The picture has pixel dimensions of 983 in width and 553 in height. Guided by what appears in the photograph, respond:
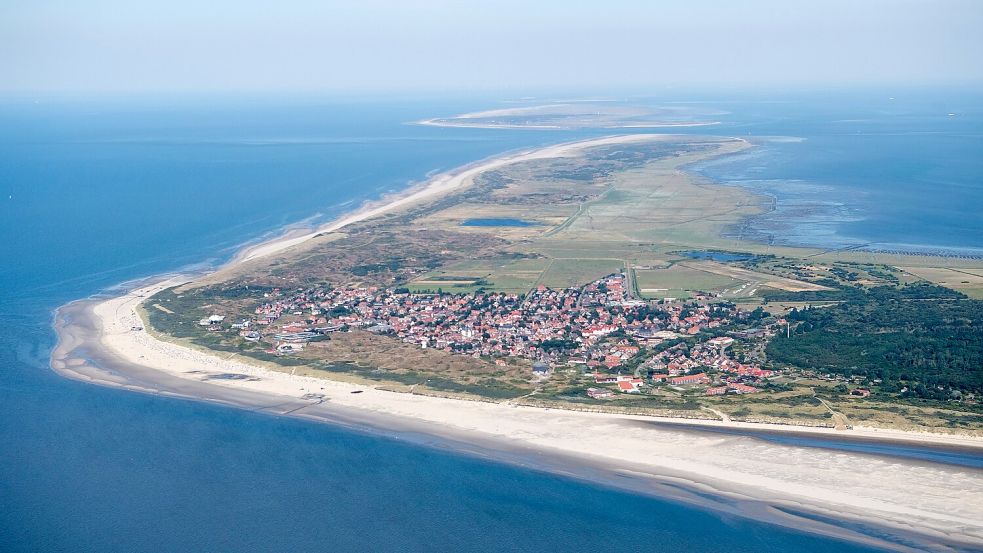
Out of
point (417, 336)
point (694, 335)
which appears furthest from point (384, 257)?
point (694, 335)

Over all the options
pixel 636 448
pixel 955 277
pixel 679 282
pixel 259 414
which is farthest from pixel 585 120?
pixel 636 448

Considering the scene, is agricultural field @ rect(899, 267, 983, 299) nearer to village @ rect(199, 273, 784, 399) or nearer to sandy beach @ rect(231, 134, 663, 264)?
village @ rect(199, 273, 784, 399)

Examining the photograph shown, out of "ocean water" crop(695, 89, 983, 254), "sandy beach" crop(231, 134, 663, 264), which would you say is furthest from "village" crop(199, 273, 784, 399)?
"ocean water" crop(695, 89, 983, 254)

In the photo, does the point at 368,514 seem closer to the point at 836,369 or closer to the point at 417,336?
the point at 417,336

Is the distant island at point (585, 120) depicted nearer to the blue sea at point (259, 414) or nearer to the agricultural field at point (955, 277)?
the blue sea at point (259, 414)

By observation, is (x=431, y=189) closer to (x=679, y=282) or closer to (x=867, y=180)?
(x=679, y=282)
